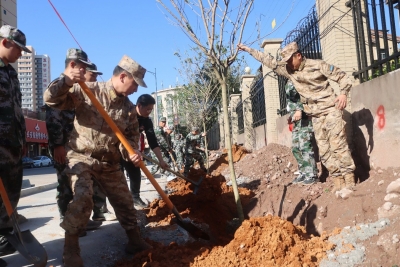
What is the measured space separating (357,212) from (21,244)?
10.3ft

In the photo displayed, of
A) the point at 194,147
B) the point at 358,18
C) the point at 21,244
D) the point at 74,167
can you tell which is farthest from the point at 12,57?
the point at 194,147

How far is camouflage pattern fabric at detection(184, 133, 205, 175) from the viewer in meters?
10.1

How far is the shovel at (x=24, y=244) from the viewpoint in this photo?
8.90 ft

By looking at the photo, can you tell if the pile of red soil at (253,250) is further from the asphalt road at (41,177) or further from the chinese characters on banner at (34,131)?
the chinese characters on banner at (34,131)

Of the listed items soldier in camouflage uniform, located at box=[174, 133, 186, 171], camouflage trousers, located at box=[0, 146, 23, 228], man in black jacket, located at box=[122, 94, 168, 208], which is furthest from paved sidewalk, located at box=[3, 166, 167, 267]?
soldier in camouflage uniform, located at box=[174, 133, 186, 171]

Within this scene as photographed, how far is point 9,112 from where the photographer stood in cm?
319

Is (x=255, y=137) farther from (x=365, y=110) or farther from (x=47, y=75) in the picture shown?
(x=47, y=75)

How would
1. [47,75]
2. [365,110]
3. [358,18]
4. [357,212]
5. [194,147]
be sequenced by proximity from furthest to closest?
[47,75] → [194,147] → [358,18] → [365,110] → [357,212]

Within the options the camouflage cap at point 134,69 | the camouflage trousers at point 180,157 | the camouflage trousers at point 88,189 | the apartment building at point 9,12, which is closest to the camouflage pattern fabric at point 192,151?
the camouflage trousers at point 180,157

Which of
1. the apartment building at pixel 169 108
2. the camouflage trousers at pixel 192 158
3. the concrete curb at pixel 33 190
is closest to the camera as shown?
the concrete curb at pixel 33 190

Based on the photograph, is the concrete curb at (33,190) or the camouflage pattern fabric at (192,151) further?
the camouflage pattern fabric at (192,151)

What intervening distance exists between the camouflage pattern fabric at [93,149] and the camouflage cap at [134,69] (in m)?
0.27

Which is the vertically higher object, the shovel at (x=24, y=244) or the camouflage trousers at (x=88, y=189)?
the camouflage trousers at (x=88, y=189)

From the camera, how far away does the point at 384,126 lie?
4.54 metres
